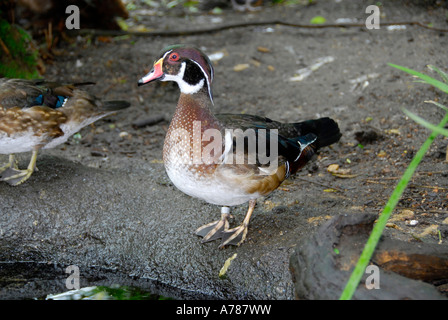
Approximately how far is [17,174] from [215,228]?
5.38 ft

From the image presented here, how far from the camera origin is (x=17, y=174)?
3.87 meters

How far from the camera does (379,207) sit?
11.6ft

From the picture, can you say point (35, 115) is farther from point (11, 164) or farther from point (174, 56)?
point (174, 56)

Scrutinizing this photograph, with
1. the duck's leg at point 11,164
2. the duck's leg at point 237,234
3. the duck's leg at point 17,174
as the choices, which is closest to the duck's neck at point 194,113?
the duck's leg at point 237,234

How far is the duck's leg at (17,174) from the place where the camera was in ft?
12.4

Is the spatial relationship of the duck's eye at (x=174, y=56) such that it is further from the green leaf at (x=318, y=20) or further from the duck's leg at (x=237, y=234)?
the green leaf at (x=318, y=20)

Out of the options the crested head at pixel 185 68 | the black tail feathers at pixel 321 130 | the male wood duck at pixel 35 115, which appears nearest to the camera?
the crested head at pixel 185 68

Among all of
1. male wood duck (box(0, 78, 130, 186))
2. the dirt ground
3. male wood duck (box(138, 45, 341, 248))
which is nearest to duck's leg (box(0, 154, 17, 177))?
male wood duck (box(0, 78, 130, 186))

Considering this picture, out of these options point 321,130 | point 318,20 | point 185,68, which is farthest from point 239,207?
point 318,20

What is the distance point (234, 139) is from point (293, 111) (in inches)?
93.7

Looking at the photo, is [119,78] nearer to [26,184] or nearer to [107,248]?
[26,184]

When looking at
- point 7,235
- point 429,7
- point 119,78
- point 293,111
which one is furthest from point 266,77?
point 7,235

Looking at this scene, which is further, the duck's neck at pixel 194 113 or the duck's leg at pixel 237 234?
the duck's leg at pixel 237 234

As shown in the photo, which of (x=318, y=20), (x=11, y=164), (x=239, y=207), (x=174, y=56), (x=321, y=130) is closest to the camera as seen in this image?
(x=174, y=56)
